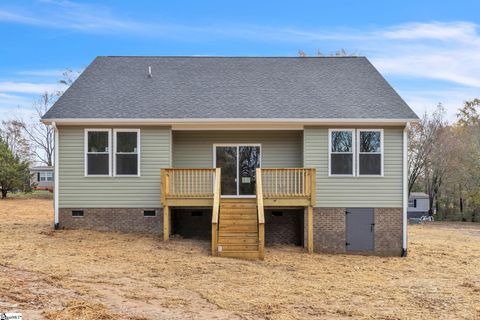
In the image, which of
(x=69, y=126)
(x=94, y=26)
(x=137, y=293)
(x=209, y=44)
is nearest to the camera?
(x=137, y=293)

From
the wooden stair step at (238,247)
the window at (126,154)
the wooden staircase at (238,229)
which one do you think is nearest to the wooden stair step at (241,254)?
the wooden staircase at (238,229)

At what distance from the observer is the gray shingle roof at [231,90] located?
1623cm

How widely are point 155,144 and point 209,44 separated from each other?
1329 cm

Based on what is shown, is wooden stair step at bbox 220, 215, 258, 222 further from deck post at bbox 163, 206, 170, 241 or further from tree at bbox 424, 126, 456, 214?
tree at bbox 424, 126, 456, 214

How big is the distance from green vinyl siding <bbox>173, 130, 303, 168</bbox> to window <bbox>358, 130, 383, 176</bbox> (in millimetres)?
2184

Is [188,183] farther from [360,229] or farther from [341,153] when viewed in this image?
[360,229]

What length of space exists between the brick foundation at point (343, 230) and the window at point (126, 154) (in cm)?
600

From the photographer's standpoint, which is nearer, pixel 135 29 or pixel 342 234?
pixel 342 234

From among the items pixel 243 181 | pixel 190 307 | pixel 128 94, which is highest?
pixel 128 94

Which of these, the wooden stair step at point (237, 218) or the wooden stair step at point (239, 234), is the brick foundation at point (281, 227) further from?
the wooden stair step at point (239, 234)

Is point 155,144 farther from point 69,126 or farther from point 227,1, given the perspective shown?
point 227,1

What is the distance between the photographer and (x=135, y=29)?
856 inches

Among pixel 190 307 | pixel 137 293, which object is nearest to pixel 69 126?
pixel 137 293

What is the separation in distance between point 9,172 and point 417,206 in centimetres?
2948
